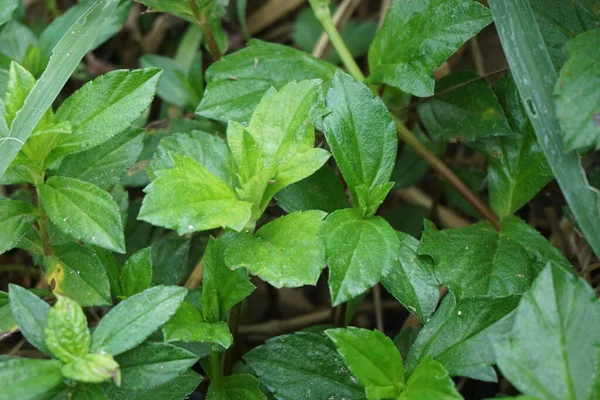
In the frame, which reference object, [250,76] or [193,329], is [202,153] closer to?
[250,76]

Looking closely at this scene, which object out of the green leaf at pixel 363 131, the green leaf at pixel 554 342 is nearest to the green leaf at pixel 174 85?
the green leaf at pixel 363 131

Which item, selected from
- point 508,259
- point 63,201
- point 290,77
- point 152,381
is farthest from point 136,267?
point 508,259

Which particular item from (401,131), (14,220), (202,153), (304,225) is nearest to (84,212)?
(14,220)

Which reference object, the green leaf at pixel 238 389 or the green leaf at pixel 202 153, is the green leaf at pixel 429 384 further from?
the green leaf at pixel 202 153

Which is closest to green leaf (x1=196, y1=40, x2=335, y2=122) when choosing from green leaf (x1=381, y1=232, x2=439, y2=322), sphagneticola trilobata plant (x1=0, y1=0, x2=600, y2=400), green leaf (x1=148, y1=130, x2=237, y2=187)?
sphagneticola trilobata plant (x1=0, y1=0, x2=600, y2=400)

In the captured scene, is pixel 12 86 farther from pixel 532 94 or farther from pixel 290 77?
pixel 532 94

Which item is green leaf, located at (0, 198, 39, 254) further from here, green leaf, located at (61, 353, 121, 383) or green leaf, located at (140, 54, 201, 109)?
green leaf, located at (140, 54, 201, 109)

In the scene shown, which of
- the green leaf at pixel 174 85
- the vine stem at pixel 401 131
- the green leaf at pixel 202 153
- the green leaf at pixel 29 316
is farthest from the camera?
the green leaf at pixel 174 85
